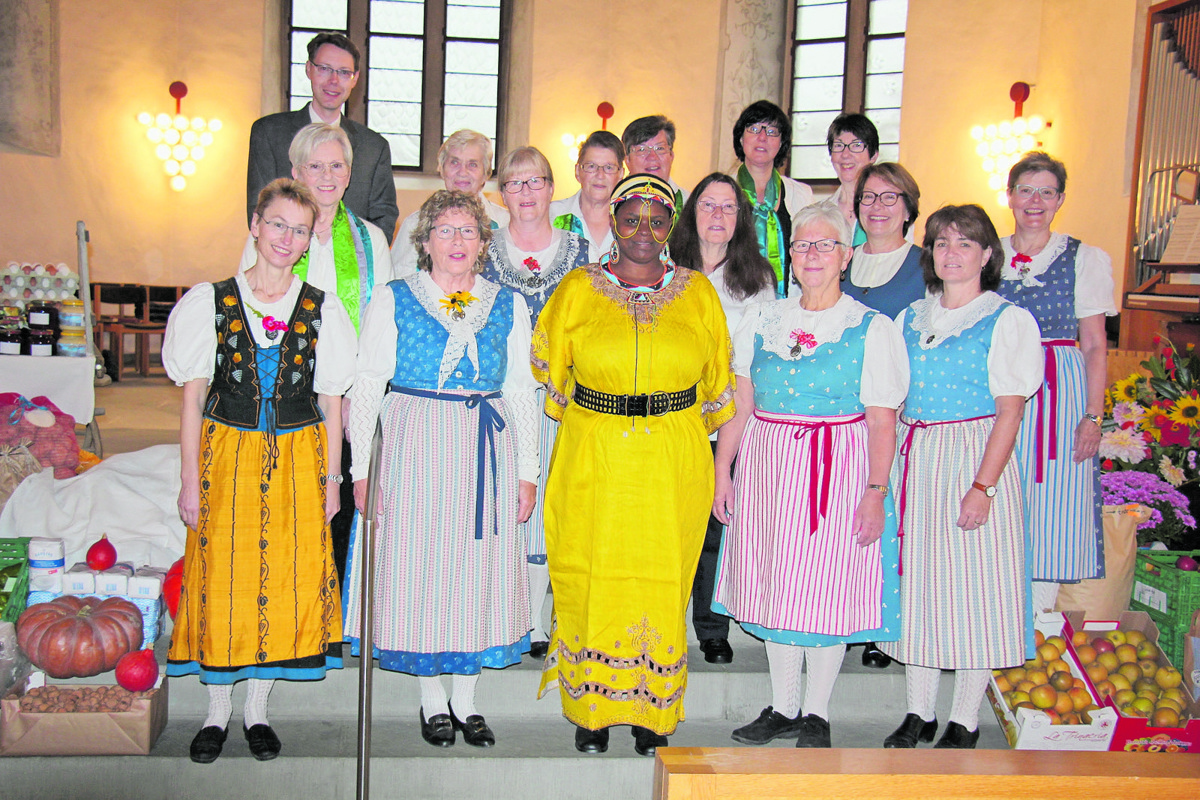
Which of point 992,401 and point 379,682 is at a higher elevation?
point 992,401

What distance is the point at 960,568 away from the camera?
2822 mm

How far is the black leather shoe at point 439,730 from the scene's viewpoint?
2.81 m

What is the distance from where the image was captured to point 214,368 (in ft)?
8.61

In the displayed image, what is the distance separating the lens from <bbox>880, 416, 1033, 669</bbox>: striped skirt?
111 inches

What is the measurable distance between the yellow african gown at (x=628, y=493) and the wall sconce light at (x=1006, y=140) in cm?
613

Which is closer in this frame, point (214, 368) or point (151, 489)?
point (214, 368)

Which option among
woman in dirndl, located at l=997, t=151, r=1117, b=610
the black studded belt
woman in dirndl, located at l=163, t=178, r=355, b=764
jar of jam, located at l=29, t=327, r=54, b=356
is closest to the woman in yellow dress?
the black studded belt

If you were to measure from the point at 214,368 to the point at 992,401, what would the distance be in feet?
6.87

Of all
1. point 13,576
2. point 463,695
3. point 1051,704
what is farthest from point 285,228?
point 1051,704

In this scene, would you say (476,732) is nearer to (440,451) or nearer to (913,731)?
(440,451)

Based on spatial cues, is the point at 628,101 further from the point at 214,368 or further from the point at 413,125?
the point at 214,368

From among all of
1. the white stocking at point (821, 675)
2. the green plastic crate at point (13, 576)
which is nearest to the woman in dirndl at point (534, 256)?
the white stocking at point (821, 675)

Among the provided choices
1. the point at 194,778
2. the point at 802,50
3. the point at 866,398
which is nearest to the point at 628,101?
the point at 802,50

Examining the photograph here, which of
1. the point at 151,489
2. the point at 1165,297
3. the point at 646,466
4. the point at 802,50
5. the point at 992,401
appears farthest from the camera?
the point at 802,50
